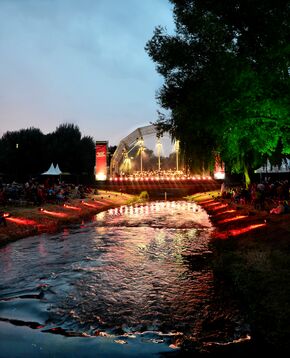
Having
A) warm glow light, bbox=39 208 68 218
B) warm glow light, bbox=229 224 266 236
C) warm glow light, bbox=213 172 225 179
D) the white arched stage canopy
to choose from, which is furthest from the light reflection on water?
the white arched stage canopy

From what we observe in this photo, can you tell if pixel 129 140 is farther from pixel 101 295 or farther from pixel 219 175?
pixel 101 295

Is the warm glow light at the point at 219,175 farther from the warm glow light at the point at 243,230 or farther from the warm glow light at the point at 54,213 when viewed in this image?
the warm glow light at the point at 243,230

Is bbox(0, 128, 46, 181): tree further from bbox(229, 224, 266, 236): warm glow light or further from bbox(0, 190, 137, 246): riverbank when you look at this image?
bbox(229, 224, 266, 236): warm glow light

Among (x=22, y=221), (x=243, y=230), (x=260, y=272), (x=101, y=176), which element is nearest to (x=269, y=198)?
(x=243, y=230)

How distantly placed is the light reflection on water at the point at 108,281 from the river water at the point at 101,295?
2cm

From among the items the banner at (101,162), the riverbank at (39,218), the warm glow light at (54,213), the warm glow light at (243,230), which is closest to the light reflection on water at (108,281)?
the riverbank at (39,218)

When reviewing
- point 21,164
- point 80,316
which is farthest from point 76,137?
point 80,316

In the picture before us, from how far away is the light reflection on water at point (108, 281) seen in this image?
8.68 m

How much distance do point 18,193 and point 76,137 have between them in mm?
49407

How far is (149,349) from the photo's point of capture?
7.15 m

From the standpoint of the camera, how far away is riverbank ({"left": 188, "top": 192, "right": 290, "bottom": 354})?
7.31 metres

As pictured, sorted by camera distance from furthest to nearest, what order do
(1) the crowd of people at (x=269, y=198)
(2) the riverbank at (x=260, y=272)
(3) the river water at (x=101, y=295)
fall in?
(1) the crowd of people at (x=269, y=198)
(3) the river water at (x=101, y=295)
(2) the riverbank at (x=260, y=272)

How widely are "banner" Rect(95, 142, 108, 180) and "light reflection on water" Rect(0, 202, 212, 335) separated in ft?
149

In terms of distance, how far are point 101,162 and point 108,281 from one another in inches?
2167
